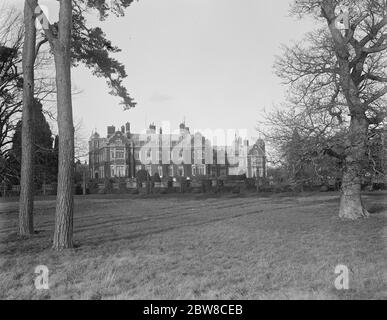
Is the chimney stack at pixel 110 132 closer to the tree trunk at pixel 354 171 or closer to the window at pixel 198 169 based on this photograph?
the window at pixel 198 169

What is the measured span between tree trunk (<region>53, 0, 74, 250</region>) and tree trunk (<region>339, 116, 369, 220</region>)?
9417mm

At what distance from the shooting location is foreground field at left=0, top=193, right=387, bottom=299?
6699 mm

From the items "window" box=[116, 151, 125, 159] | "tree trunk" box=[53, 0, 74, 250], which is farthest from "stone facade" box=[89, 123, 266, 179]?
"tree trunk" box=[53, 0, 74, 250]

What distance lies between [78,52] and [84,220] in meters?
7.35

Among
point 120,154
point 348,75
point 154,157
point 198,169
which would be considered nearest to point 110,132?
point 120,154

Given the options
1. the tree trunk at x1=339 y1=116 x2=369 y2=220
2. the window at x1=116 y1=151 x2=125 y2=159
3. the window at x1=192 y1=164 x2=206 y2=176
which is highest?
the window at x1=116 y1=151 x2=125 y2=159

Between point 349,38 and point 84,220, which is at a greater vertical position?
point 349,38

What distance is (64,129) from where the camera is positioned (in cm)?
1042

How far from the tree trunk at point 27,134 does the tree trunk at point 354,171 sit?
34.4 feet

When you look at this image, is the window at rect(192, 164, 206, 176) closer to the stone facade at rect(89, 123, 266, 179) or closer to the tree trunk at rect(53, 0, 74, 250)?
the stone facade at rect(89, 123, 266, 179)
